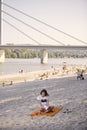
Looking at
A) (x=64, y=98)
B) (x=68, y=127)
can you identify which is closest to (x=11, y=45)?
(x=64, y=98)

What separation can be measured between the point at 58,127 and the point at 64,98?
325 cm

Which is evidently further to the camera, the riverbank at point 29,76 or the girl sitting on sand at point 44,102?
the riverbank at point 29,76

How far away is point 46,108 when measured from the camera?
23.6 feet

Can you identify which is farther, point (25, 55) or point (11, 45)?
point (25, 55)

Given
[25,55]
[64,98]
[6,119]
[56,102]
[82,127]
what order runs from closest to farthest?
[82,127], [6,119], [56,102], [64,98], [25,55]

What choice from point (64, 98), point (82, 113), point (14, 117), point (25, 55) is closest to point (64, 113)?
point (82, 113)

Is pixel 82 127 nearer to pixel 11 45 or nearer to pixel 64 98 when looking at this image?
pixel 64 98

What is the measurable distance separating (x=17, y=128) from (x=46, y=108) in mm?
1167

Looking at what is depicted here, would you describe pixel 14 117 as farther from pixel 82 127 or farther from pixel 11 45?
pixel 11 45

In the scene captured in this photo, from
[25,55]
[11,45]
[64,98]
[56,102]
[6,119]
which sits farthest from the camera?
[25,55]

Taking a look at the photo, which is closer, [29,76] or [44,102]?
[44,102]

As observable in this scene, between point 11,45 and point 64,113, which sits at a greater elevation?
point 11,45

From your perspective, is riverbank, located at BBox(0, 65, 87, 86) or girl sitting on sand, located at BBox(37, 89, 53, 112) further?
riverbank, located at BBox(0, 65, 87, 86)

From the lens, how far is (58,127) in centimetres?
607
